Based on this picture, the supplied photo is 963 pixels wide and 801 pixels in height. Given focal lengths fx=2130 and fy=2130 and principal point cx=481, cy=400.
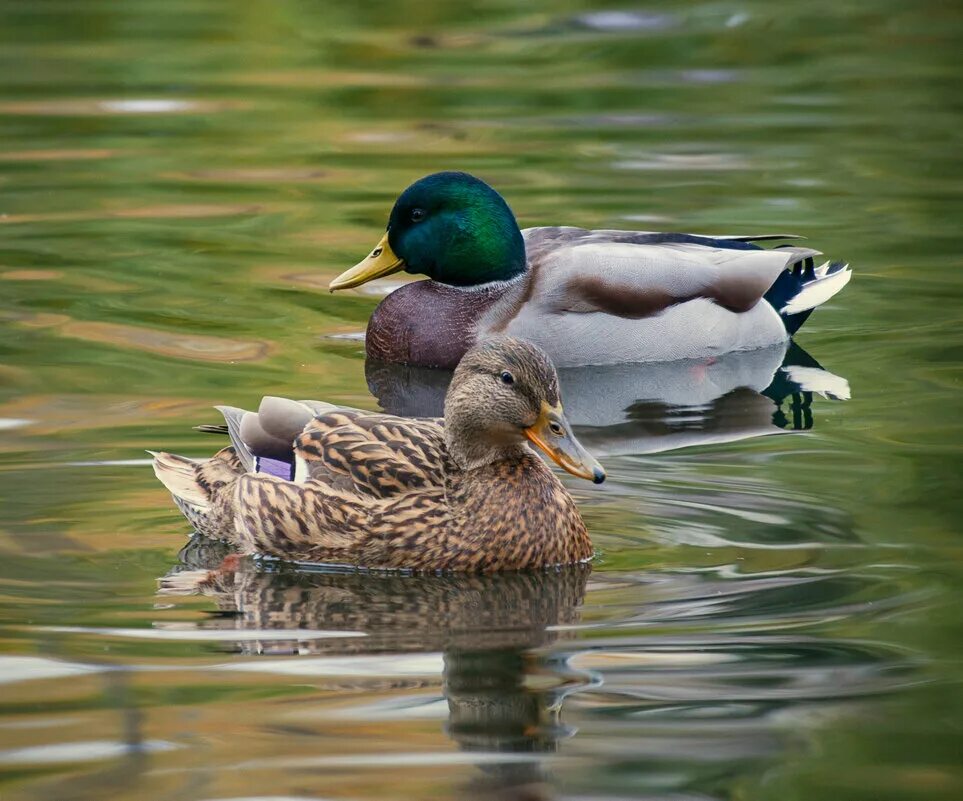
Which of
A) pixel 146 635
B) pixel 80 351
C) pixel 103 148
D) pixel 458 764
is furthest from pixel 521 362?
pixel 103 148

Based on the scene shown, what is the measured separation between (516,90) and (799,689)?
11.6 meters

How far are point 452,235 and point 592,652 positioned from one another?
5.08m

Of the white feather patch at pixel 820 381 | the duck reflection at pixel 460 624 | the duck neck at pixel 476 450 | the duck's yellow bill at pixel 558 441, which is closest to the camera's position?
the duck reflection at pixel 460 624

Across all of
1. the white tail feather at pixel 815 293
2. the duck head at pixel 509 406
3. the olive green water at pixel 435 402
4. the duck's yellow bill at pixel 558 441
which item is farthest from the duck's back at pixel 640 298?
the duck's yellow bill at pixel 558 441

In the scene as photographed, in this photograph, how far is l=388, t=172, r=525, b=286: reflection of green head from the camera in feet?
34.9

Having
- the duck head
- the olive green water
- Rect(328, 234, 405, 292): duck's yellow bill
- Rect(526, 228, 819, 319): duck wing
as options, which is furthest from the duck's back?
the duck head

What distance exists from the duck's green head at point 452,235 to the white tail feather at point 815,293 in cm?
141

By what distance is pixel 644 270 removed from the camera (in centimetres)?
1056

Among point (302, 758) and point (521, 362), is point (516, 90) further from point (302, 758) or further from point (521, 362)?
point (302, 758)

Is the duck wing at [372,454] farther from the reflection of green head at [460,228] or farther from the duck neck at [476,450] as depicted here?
the reflection of green head at [460,228]

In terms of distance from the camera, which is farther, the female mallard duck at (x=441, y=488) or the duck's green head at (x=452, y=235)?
the duck's green head at (x=452, y=235)

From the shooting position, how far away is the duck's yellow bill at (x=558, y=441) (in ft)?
21.8

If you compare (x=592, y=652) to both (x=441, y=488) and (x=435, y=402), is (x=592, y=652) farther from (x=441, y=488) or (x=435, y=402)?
(x=435, y=402)

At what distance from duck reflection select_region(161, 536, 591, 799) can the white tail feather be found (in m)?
4.39
